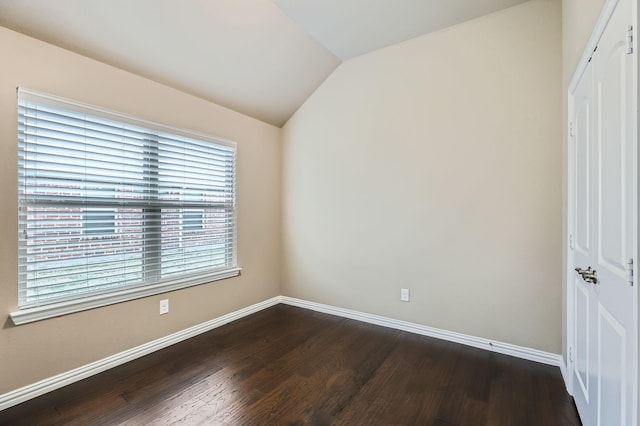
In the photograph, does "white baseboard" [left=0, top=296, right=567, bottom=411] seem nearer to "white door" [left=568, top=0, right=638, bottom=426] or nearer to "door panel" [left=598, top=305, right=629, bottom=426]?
"white door" [left=568, top=0, right=638, bottom=426]

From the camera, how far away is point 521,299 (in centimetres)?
246

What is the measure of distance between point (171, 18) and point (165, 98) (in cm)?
70

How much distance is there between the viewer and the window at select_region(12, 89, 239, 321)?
2.00m

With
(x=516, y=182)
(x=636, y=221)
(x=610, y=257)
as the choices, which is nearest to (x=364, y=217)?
(x=516, y=182)

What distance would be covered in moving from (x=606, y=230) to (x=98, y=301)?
3144 mm

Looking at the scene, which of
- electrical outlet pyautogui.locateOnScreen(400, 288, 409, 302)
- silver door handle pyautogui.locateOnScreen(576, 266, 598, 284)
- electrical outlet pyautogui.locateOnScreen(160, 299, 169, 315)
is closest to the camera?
silver door handle pyautogui.locateOnScreen(576, 266, 598, 284)

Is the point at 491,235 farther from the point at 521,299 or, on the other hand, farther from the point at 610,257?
the point at 610,257

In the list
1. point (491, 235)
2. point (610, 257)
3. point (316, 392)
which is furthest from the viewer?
point (491, 235)

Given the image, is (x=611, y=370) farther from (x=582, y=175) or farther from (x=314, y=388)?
(x=314, y=388)

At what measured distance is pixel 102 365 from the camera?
2271 mm

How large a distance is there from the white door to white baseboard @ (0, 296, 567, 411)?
63cm

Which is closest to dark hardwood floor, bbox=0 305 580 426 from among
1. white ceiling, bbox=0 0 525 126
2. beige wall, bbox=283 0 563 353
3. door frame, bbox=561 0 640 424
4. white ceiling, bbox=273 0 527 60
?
door frame, bbox=561 0 640 424

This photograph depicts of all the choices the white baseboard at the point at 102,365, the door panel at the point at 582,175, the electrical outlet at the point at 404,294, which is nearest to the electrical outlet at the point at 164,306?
the white baseboard at the point at 102,365

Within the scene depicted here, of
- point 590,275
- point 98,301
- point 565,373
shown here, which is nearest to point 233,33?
point 98,301
